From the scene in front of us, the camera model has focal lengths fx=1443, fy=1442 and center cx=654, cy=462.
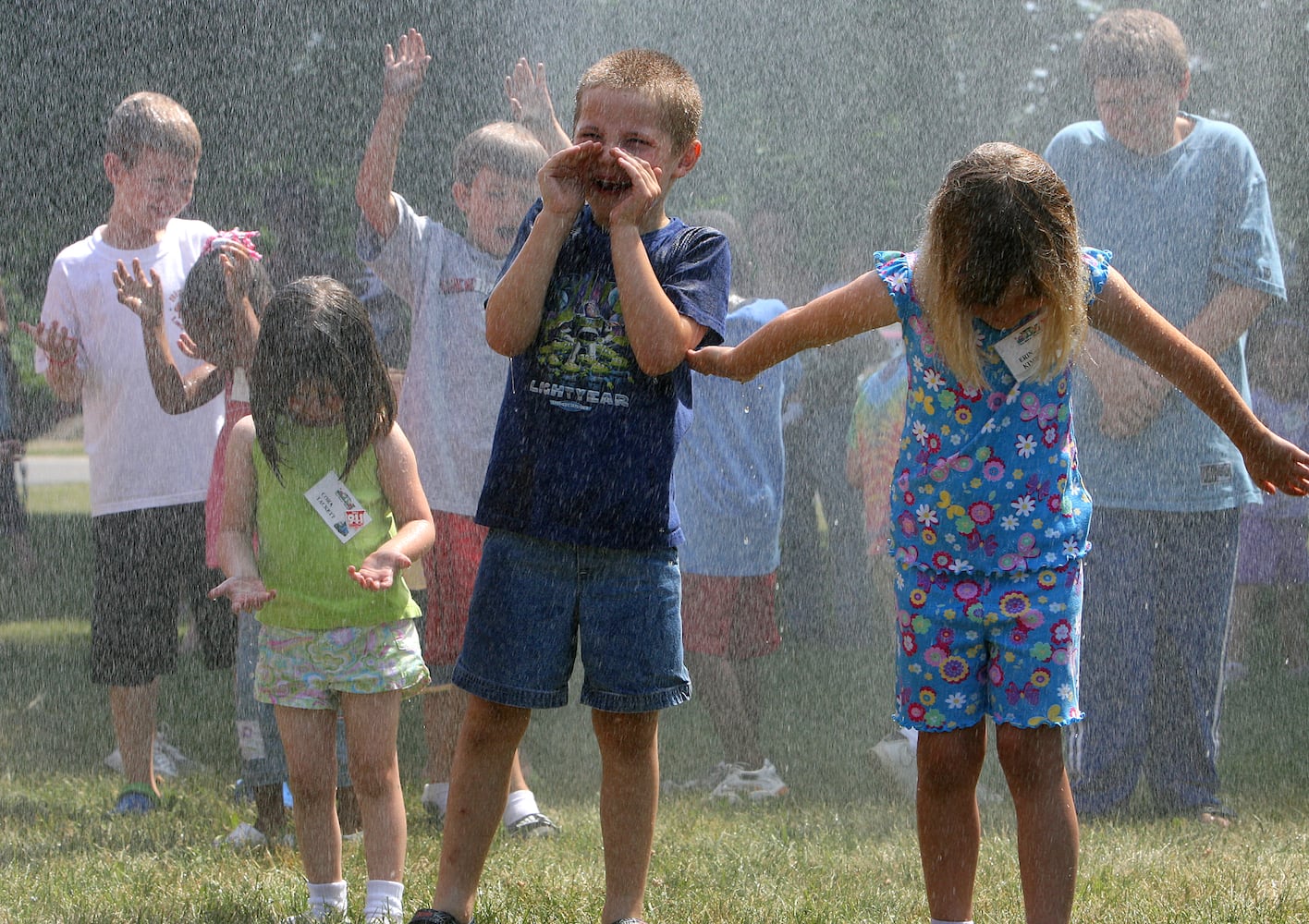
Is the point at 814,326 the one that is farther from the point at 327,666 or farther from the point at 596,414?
the point at 327,666

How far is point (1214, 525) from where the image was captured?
4.23 meters

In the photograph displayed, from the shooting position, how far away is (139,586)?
4.36 m

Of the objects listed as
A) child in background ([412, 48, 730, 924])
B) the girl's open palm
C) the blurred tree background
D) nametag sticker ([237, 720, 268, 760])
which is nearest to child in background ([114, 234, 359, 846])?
nametag sticker ([237, 720, 268, 760])

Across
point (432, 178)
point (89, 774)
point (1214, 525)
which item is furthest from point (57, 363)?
point (1214, 525)

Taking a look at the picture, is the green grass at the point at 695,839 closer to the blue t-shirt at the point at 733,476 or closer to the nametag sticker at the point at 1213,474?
the blue t-shirt at the point at 733,476

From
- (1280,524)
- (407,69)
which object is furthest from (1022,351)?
(1280,524)

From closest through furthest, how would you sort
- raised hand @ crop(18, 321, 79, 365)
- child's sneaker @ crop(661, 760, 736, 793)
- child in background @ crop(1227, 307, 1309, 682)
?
raised hand @ crop(18, 321, 79, 365), child's sneaker @ crop(661, 760, 736, 793), child in background @ crop(1227, 307, 1309, 682)

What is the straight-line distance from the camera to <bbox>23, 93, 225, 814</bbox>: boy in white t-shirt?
4352 millimetres

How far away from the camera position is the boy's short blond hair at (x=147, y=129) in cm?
439

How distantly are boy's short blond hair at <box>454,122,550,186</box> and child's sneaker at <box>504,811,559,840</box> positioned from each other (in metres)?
1.80

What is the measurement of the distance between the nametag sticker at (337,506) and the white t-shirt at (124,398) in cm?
143

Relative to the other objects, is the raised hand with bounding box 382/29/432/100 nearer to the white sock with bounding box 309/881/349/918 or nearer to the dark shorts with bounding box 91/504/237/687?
the dark shorts with bounding box 91/504/237/687

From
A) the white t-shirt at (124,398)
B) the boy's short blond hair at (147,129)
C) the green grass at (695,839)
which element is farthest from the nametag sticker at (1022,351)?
the boy's short blond hair at (147,129)

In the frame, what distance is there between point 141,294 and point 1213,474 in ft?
10.3
